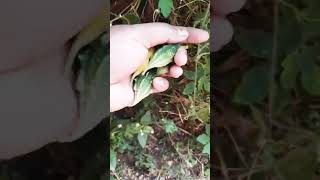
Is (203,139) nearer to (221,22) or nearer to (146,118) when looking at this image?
(146,118)

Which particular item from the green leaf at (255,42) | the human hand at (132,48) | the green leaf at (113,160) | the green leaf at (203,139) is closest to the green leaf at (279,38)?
the green leaf at (255,42)

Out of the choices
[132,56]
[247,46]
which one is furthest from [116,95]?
[247,46]

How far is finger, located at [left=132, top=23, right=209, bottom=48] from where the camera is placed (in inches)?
50.1

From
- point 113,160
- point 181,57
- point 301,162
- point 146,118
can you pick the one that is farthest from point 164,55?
point 301,162

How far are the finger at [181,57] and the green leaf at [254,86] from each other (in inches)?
5.5

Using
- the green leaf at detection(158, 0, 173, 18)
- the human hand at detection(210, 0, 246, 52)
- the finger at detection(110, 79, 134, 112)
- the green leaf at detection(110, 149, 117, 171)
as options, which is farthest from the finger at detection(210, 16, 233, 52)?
the green leaf at detection(110, 149, 117, 171)

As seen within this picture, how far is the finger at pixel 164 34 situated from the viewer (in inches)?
50.1

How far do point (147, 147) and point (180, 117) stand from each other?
97mm

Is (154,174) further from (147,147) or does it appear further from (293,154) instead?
(293,154)

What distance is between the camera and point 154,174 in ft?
4.30

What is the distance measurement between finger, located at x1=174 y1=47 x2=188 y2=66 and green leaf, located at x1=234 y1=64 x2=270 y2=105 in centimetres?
14

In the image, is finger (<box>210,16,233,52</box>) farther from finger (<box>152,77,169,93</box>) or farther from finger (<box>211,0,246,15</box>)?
finger (<box>152,77,169,93</box>)

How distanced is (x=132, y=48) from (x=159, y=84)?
0.32 ft

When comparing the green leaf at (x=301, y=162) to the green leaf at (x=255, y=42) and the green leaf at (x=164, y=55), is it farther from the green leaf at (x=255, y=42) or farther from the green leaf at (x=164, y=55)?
the green leaf at (x=164, y=55)
